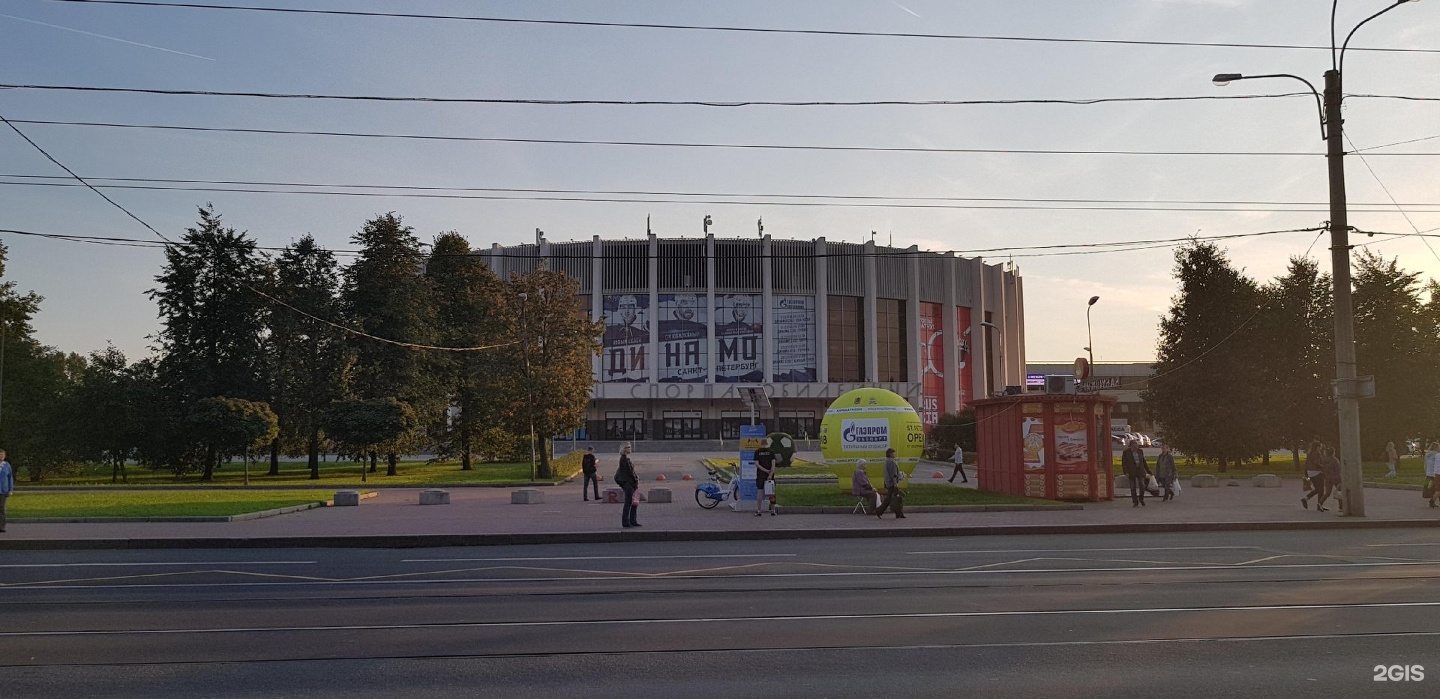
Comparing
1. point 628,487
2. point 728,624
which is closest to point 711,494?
point 628,487

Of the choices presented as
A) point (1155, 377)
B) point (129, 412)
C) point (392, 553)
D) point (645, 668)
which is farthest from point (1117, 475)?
point (129, 412)

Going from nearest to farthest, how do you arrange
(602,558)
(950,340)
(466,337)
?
(602,558)
(466,337)
(950,340)

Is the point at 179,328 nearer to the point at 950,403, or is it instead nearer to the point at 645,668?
the point at 645,668

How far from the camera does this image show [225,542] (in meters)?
17.1

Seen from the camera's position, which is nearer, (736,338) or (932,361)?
(736,338)

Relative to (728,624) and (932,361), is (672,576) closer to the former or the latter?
(728,624)

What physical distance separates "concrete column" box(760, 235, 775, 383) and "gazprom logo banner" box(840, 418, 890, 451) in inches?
2553

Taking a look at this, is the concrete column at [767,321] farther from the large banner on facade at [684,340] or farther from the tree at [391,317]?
the tree at [391,317]

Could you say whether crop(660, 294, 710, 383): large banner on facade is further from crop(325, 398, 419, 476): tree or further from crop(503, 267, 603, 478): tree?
crop(503, 267, 603, 478): tree

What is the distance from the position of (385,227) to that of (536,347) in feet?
47.5

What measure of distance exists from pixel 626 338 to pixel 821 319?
18590 mm

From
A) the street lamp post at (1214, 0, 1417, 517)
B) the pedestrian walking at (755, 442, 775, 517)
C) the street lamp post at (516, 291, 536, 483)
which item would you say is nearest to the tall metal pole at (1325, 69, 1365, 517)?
the street lamp post at (1214, 0, 1417, 517)

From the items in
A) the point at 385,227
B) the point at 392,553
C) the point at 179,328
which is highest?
the point at 385,227

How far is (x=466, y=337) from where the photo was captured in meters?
55.8
